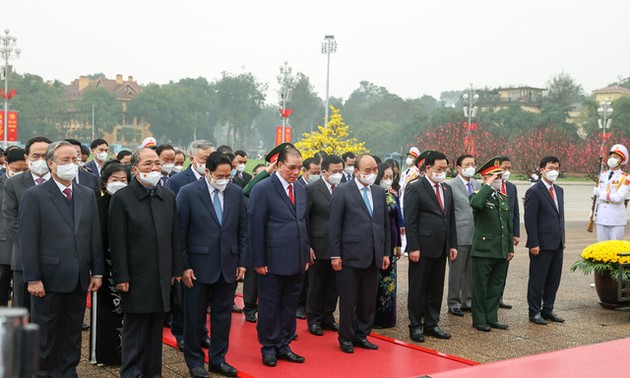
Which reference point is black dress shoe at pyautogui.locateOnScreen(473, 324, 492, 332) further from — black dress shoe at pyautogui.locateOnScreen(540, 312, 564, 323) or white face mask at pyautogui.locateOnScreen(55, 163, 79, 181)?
white face mask at pyautogui.locateOnScreen(55, 163, 79, 181)

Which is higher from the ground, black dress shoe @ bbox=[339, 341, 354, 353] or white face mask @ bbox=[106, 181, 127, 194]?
white face mask @ bbox=[106, 181, 127, 194]

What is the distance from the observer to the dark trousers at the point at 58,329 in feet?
16.1

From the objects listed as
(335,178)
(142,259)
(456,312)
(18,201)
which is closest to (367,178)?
(335,178)

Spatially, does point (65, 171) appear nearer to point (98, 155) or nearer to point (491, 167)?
point (98, 155)

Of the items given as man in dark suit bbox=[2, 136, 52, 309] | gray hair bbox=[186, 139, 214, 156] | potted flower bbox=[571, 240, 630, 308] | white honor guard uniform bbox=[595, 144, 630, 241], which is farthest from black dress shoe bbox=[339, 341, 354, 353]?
white honor guard uniform bbox=[595, 144, 630, 241]

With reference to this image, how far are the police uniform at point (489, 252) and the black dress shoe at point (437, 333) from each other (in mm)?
541

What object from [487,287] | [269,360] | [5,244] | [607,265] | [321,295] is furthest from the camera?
[607,265]

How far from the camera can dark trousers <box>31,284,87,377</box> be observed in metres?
4.89

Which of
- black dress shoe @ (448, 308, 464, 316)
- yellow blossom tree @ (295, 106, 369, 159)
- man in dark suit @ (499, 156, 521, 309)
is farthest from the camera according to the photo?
yellow blossom tree @ (295, 106, 369, 159)

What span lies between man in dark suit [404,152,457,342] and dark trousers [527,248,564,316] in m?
1.38

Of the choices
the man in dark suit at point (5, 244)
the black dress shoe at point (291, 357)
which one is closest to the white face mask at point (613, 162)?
the black dress shoe at point (291, 357)

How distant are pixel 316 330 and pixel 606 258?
379cm

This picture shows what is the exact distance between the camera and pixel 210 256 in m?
5.62

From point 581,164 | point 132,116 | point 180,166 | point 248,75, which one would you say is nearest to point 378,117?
point 248,75
